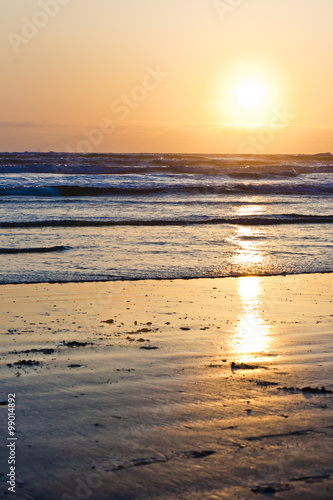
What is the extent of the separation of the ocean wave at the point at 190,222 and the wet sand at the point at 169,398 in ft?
30.3

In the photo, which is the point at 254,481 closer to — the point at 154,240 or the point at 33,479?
the point at 33,479

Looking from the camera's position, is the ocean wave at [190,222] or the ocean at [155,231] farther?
the ocean wave at [190,222]

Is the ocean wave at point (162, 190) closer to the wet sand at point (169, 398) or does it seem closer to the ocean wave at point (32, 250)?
the ocean wave at point (32, 250)

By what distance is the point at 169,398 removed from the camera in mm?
4305

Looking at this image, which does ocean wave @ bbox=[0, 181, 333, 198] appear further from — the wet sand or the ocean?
the wet sand

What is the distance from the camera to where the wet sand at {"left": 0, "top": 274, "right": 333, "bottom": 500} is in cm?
318

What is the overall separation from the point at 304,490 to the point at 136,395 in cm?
168

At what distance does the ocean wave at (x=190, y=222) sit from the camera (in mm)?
16859

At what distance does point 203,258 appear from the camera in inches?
465

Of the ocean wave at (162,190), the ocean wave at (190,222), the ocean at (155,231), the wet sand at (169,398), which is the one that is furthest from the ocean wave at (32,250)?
the ocean wave at (162,190)

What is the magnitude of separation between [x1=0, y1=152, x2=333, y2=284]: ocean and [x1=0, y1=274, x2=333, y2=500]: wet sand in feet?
9.21

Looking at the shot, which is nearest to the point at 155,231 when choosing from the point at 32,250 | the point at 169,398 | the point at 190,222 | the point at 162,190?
the point at 190,222

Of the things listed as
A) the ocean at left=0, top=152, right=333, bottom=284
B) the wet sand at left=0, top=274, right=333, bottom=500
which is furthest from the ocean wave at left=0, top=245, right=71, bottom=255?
the wet sand at left=0, top=274, right=333, bottom=500

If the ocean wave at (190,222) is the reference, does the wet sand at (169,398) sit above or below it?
below
